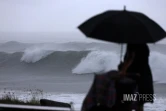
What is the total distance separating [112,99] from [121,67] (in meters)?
0.35

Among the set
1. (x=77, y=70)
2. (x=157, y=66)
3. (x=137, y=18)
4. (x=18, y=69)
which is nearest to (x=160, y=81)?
(x=157, y=66)

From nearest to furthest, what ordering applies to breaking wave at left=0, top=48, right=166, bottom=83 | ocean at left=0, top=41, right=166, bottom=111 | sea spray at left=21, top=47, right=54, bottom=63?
ocean at left=0, top=41, right=166, bottom=111, breaking wave at left=0, top=48, right=166, bottom=83, sea spray at left=21, top=47, right=54, bottom=63

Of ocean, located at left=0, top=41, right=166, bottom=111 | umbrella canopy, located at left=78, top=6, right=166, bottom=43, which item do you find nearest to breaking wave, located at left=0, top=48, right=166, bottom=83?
ocean, located at left=0, top=41, right=166, bottom=111

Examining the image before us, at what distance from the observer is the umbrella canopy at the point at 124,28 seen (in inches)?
134

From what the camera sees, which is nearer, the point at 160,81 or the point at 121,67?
the point at 121,67

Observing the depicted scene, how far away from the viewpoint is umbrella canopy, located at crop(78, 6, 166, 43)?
3.39 metres

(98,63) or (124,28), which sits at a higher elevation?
(124,28)

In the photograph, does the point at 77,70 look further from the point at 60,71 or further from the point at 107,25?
the point at 107,25

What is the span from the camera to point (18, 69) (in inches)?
980

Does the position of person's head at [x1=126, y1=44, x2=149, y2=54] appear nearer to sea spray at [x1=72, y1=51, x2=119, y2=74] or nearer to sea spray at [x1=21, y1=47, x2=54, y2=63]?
→ sea spray at [x1=72, y1=51, x2=119, y2=74]

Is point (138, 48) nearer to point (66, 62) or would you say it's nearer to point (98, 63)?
point (98, 63)

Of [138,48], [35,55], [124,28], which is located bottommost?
[35,55]

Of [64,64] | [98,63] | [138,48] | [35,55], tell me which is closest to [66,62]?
[64,64]

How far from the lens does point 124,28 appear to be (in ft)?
11.3
